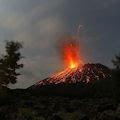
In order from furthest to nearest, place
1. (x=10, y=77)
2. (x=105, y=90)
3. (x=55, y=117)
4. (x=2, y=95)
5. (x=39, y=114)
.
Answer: (x=105, y=90) → (x=10, y=77) → (x=2, y=95) → (x=39, y=114) → (x=55, y=117)

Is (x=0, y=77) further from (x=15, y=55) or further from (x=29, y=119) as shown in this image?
(x=29, y=119)

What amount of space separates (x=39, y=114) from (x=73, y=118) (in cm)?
752

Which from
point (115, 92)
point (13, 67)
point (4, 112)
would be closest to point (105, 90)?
point (115, 92)

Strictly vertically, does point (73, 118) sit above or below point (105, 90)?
below

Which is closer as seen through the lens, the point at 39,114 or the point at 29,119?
the point at 29,119

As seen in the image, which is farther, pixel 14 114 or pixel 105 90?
pixel 105 90

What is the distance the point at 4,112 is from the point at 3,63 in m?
29.6


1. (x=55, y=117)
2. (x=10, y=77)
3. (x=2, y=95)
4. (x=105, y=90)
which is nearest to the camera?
(x=55, y=117)

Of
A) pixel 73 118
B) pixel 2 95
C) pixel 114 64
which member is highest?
pixel 114 64

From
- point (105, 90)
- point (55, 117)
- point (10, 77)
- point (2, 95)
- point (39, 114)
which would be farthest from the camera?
point (105, 90)

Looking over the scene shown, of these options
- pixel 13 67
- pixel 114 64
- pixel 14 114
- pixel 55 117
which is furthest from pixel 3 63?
pixel 55 117

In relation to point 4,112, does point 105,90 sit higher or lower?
higher

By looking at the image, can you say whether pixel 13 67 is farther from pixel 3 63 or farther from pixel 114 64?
pixel 114 64

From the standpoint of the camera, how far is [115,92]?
84.4 meters
